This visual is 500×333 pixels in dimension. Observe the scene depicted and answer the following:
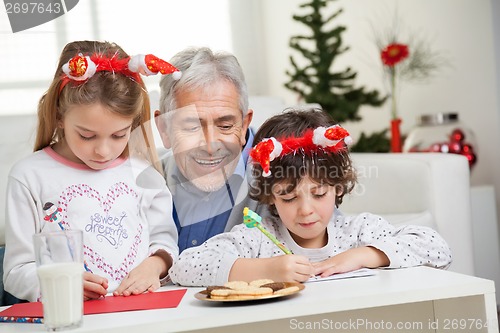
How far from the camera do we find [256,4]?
350 cm

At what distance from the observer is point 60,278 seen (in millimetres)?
921

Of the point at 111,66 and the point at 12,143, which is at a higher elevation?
the point at 111,66

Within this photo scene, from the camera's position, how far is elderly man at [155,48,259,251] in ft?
4.93

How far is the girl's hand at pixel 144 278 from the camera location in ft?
3.83

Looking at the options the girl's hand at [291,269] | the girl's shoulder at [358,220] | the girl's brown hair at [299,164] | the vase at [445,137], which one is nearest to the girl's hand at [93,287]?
the girl's hand at [291,269]

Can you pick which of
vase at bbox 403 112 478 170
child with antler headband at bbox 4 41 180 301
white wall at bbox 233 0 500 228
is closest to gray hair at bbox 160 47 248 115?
child with antler headband at bbox 4 41 180 301

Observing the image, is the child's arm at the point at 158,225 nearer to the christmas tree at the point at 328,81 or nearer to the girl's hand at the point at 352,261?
the girl's hand at the point at 352,261

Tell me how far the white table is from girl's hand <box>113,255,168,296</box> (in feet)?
0.25

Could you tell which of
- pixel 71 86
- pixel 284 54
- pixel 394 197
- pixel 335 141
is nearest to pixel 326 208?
pixel 335 141

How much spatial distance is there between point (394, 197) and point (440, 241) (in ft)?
2.72

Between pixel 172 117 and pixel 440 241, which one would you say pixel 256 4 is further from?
pixel 440 241

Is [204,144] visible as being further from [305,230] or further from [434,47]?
[434,47]

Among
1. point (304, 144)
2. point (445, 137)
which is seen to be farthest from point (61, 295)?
point (445, 137)

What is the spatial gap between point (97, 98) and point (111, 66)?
0.09 metres
